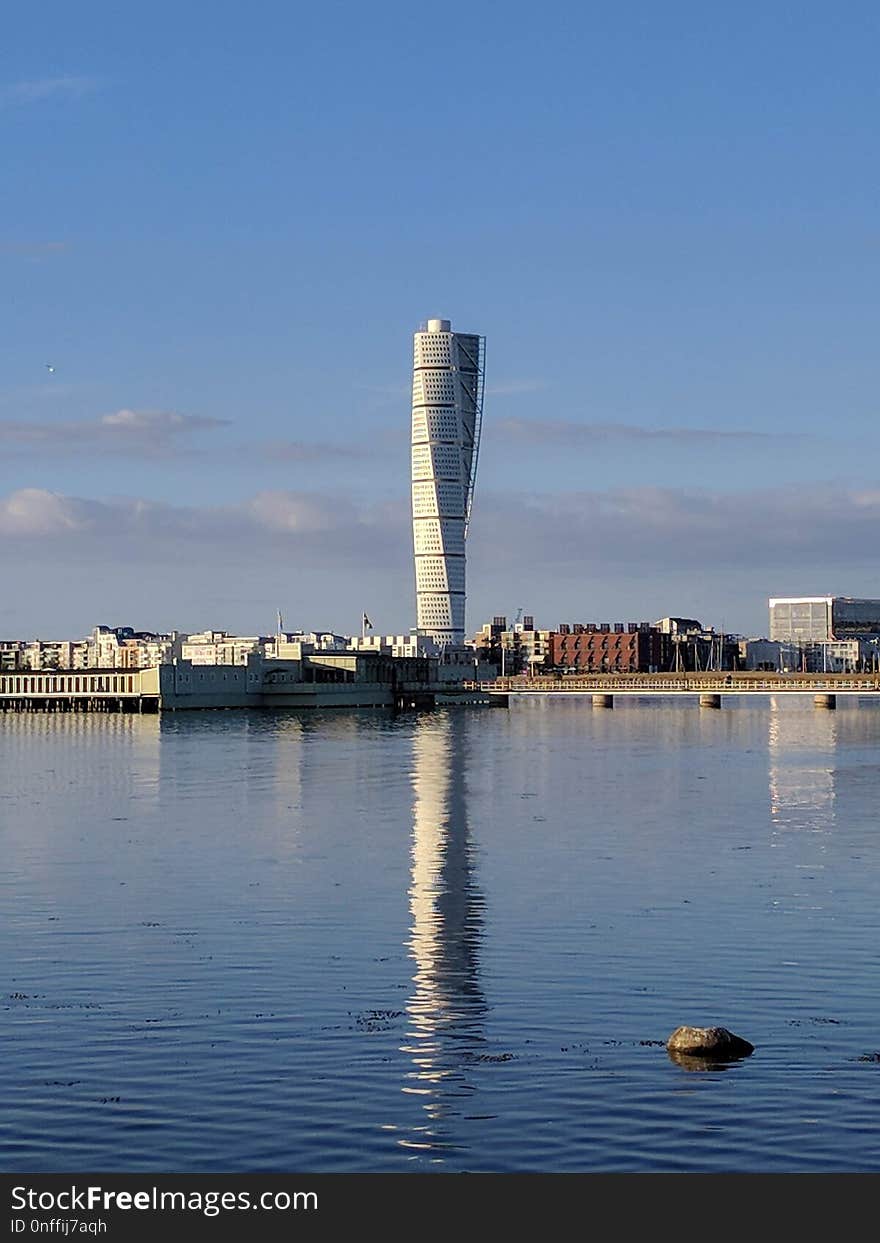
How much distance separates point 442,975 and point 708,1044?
9092mm

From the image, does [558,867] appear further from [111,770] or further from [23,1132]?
[111,770]

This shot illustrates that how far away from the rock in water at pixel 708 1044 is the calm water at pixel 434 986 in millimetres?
338

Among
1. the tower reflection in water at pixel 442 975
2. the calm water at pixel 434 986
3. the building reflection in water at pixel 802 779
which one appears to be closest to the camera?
the calm water at pixel 434 986

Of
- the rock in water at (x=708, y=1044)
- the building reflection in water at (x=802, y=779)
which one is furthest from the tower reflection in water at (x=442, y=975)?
the building reflection in water at (x=802, y=779)

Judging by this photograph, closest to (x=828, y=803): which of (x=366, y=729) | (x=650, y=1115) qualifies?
(x=650, y=1115)

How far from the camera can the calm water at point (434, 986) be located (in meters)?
25.5

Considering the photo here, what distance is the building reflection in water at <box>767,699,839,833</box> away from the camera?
74.5 metres

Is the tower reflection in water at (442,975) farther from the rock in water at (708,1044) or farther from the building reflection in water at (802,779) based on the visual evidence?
the building reflection in water at (802,779)

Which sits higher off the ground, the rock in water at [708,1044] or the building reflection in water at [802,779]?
the rock in water at [708,1044]

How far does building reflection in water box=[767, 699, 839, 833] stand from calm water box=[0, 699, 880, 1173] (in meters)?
0.84

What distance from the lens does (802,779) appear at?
333ft

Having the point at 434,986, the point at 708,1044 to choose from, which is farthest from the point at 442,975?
the point at 708,1044

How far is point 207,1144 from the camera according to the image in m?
24.9
